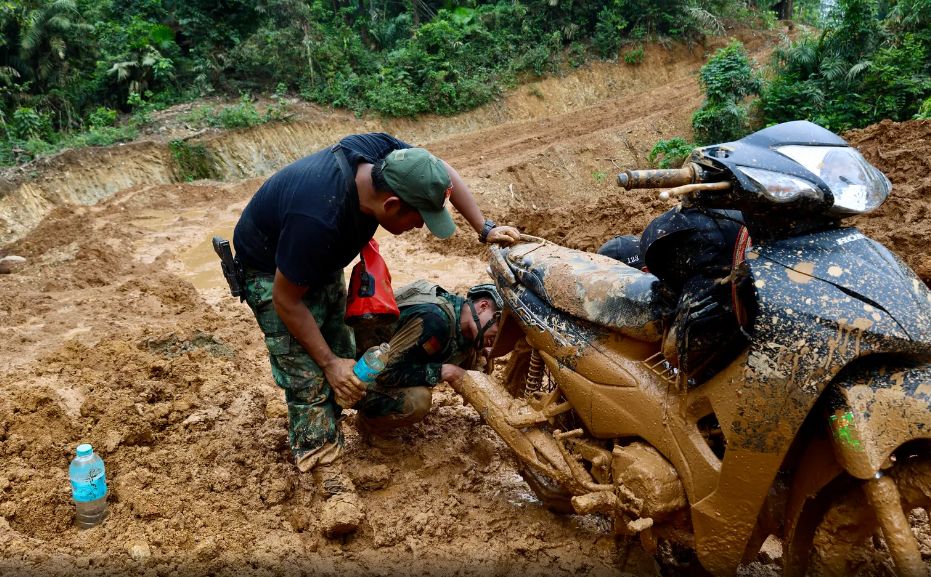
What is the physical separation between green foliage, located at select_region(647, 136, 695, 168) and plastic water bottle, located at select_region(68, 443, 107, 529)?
984 centimetres

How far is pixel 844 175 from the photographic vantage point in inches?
73.1

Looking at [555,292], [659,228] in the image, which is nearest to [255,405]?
[555,292]

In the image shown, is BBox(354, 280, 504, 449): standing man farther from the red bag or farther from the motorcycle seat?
the motorcycle seat

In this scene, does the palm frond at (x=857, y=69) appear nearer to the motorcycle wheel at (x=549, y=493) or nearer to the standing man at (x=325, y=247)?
the standing man at (x=325, y=247)

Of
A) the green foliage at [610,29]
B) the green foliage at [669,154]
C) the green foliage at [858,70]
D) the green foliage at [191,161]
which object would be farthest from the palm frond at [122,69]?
the green foliage at [858,70]

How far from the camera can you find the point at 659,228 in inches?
88.7

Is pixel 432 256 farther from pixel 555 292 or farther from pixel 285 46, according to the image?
pixel 285 46

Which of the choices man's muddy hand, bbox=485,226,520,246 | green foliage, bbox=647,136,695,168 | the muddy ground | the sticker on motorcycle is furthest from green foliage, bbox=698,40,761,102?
the sticker on motorcycle

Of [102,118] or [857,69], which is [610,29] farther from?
[102,118]

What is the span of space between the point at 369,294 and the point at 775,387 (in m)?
1.89

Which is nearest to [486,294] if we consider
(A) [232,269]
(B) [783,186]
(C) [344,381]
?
(C) [344,381]

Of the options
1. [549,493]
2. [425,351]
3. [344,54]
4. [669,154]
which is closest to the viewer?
[549,493]

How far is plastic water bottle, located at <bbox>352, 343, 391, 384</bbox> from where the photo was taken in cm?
290

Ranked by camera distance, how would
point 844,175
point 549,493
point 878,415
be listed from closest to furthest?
point 878,415 → point 844,175 → point 549,493
